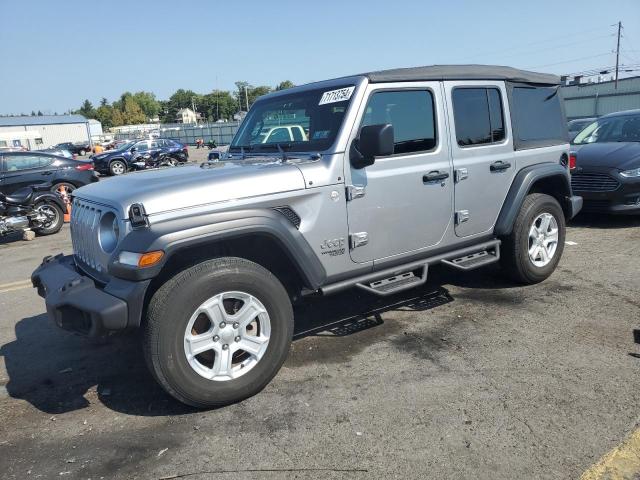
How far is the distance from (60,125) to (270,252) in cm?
8503

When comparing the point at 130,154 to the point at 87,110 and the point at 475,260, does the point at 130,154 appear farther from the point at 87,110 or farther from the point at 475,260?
the point at 87,110

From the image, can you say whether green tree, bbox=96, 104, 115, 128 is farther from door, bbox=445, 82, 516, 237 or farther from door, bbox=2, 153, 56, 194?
door, bbox=445, 82, 516, 237

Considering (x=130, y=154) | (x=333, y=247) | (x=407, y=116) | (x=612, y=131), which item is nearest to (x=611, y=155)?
(x=612, y=131)

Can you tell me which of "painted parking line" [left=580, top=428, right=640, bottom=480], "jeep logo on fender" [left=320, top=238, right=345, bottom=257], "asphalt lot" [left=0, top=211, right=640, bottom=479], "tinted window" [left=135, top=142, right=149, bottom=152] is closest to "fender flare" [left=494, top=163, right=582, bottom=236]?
"asphalt lot" [left=0, top=211, right=640, bottom=479]

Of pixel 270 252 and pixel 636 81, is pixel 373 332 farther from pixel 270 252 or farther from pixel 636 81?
pixel 636 81

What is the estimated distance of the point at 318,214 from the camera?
3.53m

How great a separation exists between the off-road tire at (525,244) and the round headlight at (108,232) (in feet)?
11.6

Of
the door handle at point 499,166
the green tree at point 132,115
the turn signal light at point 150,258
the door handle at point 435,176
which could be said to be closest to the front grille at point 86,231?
the turn signal light at point 150,258

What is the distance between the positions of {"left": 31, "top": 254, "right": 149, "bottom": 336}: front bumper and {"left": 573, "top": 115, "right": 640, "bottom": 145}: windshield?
824 cm

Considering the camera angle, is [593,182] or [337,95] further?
[593,182]

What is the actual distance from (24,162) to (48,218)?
2381 millimetres

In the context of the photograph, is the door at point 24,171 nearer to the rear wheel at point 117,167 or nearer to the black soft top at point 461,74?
the black soft top at point 461,74

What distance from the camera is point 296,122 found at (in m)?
4.22

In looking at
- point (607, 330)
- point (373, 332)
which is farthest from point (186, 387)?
point (607, 330)
